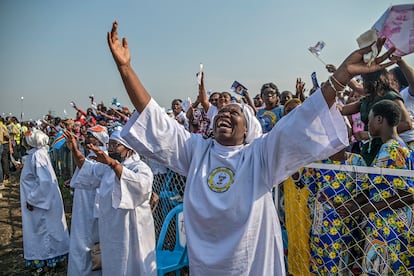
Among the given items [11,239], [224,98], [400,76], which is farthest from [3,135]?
[400,76]

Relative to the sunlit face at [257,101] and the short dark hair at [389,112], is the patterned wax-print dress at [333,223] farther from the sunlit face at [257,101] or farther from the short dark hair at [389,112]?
the sunlit face at [257,101]

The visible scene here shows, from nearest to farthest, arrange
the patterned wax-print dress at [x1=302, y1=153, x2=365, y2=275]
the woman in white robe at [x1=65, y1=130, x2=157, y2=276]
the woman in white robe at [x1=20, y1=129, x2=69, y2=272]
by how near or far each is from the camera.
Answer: the patterned wax-print dress at [x1=302, y1=153, x2=365, y2=275] → the woman in white robe at [x1=65, y1=130, x2=157, y2=276] → the woman in white robe at [x1=20, y1=129, x2=69, y2=272]

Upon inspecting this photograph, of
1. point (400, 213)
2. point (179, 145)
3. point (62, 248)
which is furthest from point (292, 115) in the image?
point (62, 248)

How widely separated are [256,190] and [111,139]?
2.22m

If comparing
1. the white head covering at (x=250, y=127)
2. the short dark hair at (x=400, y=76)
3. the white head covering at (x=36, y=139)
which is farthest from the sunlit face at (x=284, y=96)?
the white head covering at (x=36, y=139)

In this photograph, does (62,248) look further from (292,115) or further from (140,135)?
(292,115)

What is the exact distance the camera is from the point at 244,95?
5410mm

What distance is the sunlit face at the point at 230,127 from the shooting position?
2.12 m

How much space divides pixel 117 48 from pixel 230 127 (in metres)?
0.84

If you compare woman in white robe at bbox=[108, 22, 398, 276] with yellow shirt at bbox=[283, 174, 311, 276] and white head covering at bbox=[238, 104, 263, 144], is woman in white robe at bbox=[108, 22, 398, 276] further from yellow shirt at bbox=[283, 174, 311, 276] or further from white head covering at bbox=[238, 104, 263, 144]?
yellow shirt at bbox=[283, 174, 311, 276]

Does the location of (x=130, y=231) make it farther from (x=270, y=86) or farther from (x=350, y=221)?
(x=270, y=86)

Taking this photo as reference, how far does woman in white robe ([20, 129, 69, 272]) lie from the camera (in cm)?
530

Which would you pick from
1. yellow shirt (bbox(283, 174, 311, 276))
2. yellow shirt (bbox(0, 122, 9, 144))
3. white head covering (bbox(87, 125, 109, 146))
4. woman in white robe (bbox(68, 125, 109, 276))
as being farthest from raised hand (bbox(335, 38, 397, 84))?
yellow shirt (bbox(0, 122, 9, 144))

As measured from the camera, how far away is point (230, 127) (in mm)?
2150
